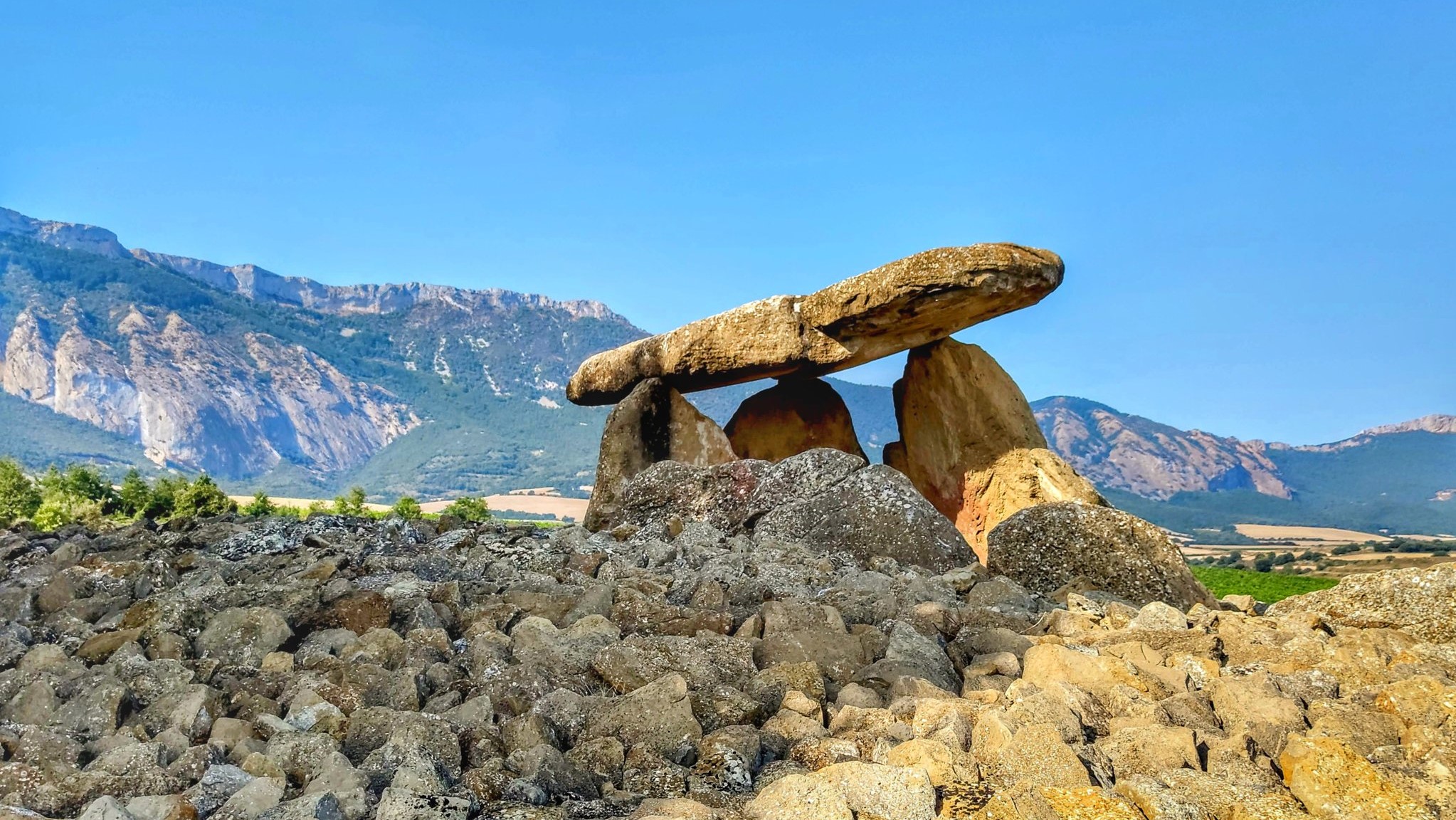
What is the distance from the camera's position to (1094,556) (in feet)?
31.2

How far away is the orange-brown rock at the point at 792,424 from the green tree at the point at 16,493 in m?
16.3

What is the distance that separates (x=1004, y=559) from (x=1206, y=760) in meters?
5.17

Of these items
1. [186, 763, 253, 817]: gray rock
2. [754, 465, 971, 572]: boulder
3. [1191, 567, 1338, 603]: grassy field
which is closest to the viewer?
[186, 763, 253, 817]: gray rock

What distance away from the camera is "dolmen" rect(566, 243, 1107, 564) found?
15.2m

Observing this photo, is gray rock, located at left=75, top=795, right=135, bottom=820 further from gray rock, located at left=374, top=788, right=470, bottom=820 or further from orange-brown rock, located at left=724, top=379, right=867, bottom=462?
orange-brown rock, located at left=724, top=379, right=867, bottom=462

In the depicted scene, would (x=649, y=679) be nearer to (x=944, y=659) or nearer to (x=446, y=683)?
(x=446, y=683)

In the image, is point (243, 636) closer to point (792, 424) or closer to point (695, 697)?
point (695, 697)

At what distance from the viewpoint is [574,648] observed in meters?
5.96

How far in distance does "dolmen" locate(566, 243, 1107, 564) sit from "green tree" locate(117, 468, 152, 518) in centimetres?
1281

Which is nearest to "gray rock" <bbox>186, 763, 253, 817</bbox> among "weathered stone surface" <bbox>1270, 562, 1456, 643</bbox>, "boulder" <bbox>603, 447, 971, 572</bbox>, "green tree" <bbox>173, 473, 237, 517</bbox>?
"boulder" <bbox>603, 447, 971, 572</bbox>

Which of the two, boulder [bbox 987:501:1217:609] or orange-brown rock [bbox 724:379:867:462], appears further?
orange-brown rock [bbox 724:379:867:462]

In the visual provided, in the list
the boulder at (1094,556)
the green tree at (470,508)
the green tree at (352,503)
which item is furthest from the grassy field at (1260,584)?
the green tree at (352,503)

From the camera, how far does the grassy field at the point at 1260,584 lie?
13125mm

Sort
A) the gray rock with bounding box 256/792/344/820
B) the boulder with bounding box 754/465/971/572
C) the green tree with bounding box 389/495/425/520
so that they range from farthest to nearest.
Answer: the green tree with bounding box 389/495/425/520
the boulder with bounding box 754/465/971/572
the gray rock with bounding box 256/792/344/820
